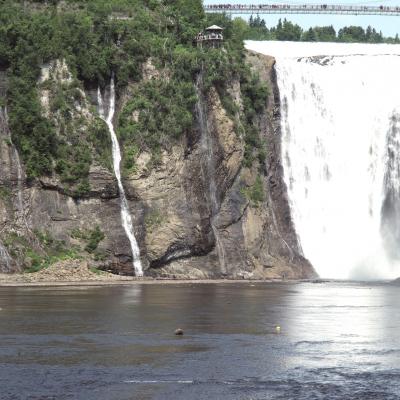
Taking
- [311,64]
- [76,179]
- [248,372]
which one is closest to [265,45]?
[311,64]

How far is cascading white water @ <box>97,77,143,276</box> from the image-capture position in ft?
221

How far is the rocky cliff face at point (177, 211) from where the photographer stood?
65.6 meters

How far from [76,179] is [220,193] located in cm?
1200

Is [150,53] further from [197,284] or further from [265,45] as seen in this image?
[265,45]

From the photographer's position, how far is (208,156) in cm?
7400

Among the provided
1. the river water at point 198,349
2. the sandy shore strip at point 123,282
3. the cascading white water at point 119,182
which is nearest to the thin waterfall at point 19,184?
the sandy shore strip at point 123,282

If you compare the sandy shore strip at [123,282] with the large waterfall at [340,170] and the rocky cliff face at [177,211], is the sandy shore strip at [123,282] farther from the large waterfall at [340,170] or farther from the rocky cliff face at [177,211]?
the large waterfall at [340,170]

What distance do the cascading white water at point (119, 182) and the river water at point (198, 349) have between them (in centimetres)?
2410

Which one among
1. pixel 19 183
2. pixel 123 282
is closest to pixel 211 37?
pixel 19 183

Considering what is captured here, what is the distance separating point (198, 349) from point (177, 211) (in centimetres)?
4558

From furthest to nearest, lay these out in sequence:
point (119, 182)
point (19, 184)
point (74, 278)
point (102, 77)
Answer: point (102, 77) → point (119, 182) → point (19, 184) → point (74, 278)

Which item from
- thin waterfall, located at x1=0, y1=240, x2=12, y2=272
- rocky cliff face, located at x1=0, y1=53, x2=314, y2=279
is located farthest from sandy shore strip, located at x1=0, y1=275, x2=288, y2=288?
rocky cliff face, located at x1=0, y1=53, x2=314, y2=279

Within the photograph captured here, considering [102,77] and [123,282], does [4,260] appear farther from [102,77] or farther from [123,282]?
[102,77]

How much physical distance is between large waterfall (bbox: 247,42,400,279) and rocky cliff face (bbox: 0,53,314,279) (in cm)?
249
